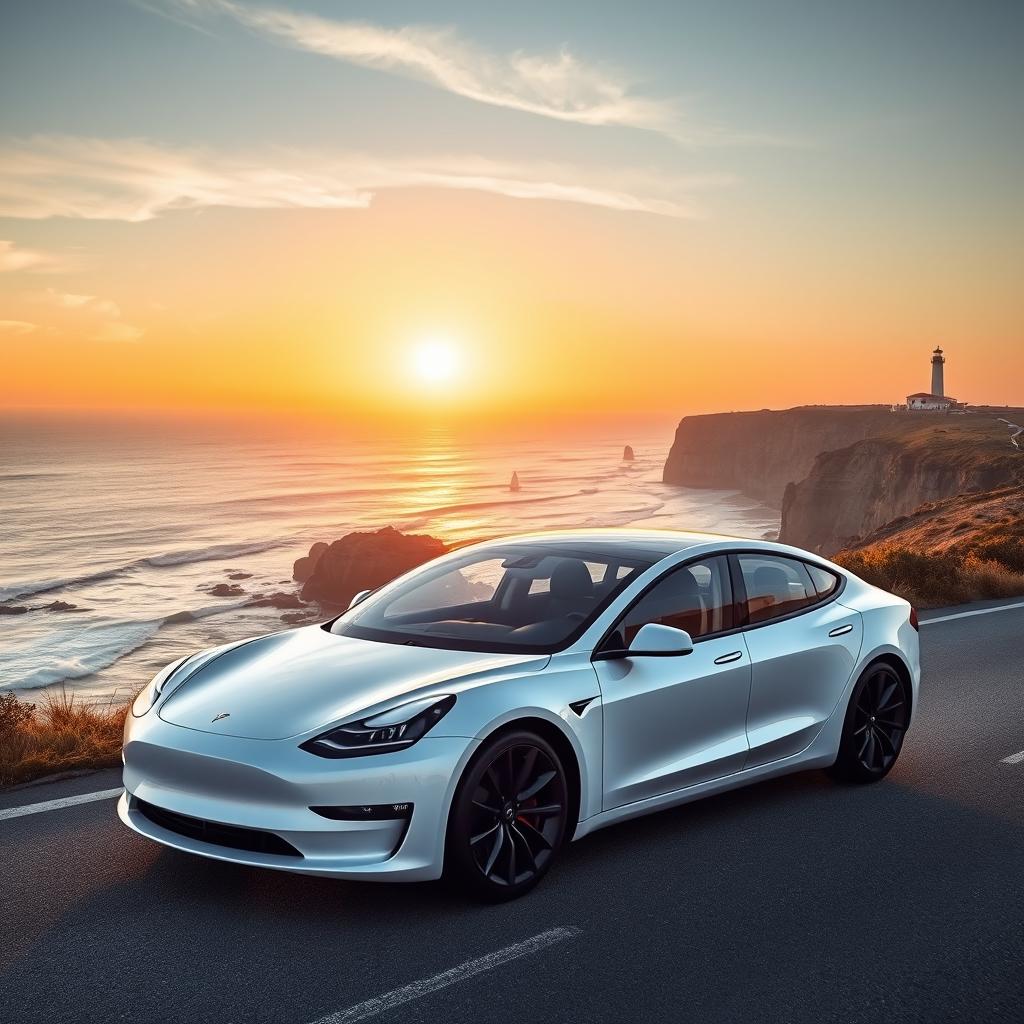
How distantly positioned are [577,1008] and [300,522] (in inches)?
3371

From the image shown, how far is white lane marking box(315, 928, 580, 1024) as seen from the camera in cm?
376

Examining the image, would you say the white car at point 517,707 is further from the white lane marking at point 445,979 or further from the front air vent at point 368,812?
the white lane marking at point 445,979

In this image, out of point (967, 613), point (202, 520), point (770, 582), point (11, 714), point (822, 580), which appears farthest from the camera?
point (202, 520)

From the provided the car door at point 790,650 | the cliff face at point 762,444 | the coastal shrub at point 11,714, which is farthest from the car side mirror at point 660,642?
the cliff face at point 762,444

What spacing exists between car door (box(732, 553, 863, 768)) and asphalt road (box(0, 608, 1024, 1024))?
47 centimetres

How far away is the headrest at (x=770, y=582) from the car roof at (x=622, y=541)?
242 mm

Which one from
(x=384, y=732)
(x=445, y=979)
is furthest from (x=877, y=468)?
(x=445, y=979)

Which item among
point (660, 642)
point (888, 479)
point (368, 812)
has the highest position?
point (660, 642)

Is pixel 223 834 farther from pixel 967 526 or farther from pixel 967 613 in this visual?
pixel 967 526

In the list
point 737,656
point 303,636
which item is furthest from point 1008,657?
point 303,636

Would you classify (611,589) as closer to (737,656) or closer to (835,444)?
(737,656)

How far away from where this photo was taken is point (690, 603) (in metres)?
5.93

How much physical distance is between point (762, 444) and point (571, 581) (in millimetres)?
129481

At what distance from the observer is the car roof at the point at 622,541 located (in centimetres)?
607
